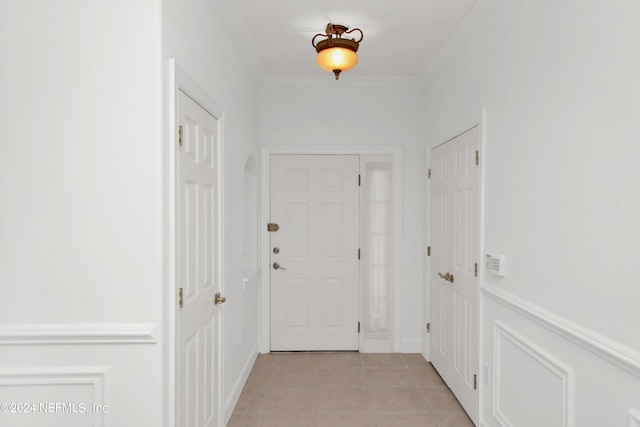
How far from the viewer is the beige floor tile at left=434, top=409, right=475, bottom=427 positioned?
104 inches

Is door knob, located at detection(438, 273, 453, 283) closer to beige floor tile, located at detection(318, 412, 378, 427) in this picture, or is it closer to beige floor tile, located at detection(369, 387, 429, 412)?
beige floor tile, located at detection(369, 387, 429, 412)

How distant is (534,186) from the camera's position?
1.89 m

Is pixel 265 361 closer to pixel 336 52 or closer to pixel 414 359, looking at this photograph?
pixel 414 359

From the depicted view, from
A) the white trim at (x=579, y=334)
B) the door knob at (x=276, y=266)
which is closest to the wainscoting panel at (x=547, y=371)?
the white trim at (x=579, y=334)

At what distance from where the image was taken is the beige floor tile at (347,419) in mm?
2613

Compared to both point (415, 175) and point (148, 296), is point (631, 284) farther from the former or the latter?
point (415, 175)

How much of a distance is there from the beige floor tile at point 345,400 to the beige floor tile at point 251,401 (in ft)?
1.48

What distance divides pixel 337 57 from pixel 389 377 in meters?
2.65

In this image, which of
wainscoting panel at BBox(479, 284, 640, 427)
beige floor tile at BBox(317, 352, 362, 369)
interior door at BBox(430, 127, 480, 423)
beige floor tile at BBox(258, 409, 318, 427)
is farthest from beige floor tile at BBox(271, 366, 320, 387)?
wainscoting panel at BBox(479, 284, 640, 427)

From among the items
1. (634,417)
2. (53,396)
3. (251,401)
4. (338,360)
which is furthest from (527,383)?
(53,396)

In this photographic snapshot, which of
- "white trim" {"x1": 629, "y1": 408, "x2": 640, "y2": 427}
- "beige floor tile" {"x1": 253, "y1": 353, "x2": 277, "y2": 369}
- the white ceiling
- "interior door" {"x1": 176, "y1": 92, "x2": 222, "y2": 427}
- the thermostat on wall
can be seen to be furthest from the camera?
"beige floor tile" {"x1": 253, "y1": 353, "x2": 277, "y2": 369}

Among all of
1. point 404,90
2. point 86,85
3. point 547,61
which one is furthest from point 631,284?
point 404,90

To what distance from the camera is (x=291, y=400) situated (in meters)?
2.95

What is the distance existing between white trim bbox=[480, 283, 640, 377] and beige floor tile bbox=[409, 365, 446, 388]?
136 cm
